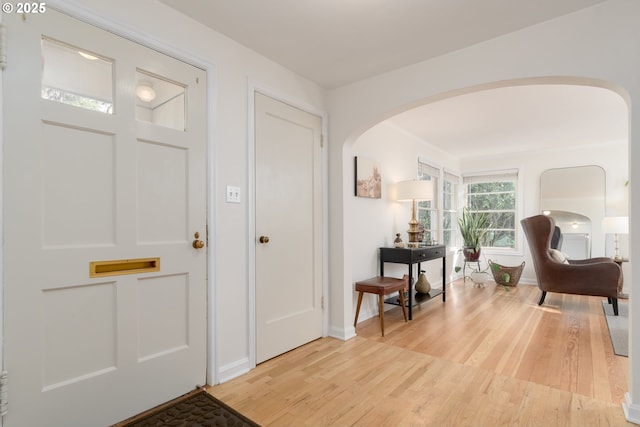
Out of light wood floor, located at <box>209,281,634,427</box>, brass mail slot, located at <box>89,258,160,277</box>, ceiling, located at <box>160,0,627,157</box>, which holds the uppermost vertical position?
ceiling, located at <box>160,0,627,157</box>

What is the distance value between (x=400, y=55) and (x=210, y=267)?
6.75 feet

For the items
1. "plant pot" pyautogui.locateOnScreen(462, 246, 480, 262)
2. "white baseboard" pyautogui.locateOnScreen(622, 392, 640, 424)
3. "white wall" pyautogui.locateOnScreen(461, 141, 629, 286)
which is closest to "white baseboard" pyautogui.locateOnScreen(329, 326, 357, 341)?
"white baseboard" pyautogui.locateOnScreen(622, 392, 640, 424)

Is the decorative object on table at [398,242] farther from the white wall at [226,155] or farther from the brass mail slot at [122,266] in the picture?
the brass mail slot at [122,266]

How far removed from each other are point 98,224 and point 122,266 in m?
0.25

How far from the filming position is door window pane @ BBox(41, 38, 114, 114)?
151 centimetres

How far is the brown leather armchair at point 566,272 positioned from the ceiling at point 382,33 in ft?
4.70

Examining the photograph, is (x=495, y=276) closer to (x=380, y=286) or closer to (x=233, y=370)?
(x=380, y=286)

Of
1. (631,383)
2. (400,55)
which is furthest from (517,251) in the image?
(400,55)

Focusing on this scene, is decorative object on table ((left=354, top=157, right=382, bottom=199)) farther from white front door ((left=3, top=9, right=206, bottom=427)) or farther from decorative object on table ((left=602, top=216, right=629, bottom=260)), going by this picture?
decorative object on table ((left=602, top=216, right=629, bottom=260))

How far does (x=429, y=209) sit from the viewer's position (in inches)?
198

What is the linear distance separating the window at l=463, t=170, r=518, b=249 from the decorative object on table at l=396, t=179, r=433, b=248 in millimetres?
2902

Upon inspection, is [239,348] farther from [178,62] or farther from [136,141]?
[178,62]

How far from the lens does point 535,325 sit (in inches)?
132

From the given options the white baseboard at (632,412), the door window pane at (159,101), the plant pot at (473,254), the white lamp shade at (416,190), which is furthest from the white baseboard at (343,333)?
the plant pot at (473,254)
